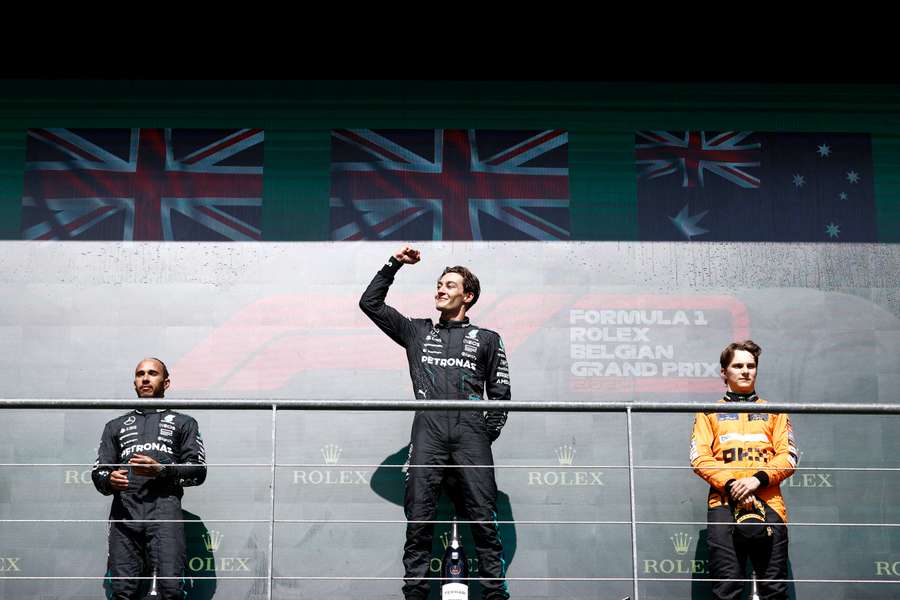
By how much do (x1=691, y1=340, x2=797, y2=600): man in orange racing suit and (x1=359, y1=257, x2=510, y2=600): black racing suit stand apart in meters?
0.66

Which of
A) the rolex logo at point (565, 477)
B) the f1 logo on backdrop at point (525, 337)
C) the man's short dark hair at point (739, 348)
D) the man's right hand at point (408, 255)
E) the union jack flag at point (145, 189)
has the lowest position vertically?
the rolex logo at point (565, 477)

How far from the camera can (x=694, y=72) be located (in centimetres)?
478

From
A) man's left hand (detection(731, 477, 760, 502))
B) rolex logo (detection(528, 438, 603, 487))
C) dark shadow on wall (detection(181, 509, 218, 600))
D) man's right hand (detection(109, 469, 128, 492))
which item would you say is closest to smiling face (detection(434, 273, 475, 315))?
rolex logo (detection(528, 438, 603, 487))

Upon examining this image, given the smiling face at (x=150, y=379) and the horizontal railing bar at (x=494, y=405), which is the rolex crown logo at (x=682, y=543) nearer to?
the horizontal railing bar at (x=494, y=405)

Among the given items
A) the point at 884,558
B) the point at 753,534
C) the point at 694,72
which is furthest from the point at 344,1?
the point at 884,558

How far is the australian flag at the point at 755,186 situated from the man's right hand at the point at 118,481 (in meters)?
2.16

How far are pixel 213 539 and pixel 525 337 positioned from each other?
55.7 inches

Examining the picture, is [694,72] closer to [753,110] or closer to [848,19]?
[753,110]

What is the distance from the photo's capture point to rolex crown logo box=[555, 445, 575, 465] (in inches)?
179

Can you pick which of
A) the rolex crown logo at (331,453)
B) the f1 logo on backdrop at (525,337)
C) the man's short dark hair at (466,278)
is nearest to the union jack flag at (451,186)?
the f1 logo on backdrop at (525,337)

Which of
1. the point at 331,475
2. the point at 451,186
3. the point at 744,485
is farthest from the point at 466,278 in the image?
the point at 744,485

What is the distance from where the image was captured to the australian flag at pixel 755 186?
4707 mm

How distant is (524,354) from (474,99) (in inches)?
41.4

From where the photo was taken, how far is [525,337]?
4648mm
